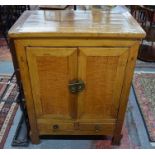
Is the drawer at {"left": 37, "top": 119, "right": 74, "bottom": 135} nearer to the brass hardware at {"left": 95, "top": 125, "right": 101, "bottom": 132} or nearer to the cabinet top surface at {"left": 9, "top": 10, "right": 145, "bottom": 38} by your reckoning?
the brass hardware at {"left": 95, "top": 125, "right": 101, "bottom": 132}

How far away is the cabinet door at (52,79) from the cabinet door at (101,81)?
54 millimetres

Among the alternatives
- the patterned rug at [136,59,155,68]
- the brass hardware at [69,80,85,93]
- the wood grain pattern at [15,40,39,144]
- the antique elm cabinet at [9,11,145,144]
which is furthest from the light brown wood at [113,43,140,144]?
the patterned rug at [136,59,155,68]

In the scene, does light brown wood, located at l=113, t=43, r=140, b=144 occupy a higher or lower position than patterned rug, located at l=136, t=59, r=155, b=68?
higher

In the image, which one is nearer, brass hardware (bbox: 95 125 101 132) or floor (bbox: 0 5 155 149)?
brass hardware (bbox: 95 125 101 132)

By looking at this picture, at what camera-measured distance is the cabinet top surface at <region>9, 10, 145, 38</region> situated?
3.15 ft

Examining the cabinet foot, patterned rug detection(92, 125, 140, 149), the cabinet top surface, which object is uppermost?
the cabinet top surface

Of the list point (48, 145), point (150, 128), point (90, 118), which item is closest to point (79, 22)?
point (90, 118)

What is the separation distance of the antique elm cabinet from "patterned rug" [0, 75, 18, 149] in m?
0.29

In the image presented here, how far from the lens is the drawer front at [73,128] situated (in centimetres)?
134

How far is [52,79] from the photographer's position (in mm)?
1136

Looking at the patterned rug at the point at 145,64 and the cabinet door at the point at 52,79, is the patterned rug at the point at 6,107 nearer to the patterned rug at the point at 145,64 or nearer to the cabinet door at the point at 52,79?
the cabinet door at the point at 52,79

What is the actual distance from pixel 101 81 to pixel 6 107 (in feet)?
3.39

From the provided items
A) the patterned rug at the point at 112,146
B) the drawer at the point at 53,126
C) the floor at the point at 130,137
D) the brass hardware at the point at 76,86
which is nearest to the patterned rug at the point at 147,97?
the floor at the point at 130,137

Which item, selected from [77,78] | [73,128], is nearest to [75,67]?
[77,78]
